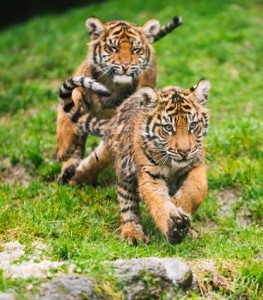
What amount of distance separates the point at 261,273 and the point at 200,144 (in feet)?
3.87

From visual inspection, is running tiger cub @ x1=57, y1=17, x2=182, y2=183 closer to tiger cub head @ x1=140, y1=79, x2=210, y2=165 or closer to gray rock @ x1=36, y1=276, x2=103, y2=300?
tiger cub head @ x1=140, y1=79, x2=210, y2=165

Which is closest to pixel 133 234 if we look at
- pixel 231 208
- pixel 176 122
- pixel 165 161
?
pixel 165 161

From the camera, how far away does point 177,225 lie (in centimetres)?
679

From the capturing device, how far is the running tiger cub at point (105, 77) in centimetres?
870

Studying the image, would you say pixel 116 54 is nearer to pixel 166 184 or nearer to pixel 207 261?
pixel 166 184

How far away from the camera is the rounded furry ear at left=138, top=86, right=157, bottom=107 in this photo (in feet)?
23.8

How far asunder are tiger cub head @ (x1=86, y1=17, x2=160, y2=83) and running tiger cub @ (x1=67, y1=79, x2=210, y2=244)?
103cm

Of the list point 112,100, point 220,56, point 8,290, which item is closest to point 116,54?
point 112,100

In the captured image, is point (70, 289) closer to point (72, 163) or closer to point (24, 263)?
point (24, 263)

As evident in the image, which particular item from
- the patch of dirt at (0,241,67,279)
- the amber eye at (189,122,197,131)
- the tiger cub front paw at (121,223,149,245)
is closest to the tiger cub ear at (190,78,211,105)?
the amber eye at (189,122,197,131)

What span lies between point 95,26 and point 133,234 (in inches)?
103

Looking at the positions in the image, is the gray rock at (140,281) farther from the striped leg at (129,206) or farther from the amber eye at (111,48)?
the amber eye at (111,48)

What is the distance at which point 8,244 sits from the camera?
696 centimetres

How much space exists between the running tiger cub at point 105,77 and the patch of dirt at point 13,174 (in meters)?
0.52
